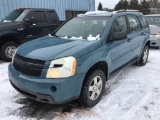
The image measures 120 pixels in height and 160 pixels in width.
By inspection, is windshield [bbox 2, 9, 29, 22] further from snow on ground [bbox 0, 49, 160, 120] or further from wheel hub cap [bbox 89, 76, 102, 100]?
wheel hub cap [bbox 89, 76, 102, 100]

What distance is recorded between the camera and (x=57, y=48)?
3678 mm

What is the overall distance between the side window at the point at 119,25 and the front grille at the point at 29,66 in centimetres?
167

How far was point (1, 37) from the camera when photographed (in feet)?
22.3

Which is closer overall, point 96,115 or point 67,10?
point 96,115

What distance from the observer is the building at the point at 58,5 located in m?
11.4

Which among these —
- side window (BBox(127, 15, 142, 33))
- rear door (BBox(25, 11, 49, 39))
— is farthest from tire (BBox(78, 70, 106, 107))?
rear door (BBox(25, 11, 49, 39))

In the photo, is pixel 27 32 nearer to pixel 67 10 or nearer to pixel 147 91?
pixel 147 91

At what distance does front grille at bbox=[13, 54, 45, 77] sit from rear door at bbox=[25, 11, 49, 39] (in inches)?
156

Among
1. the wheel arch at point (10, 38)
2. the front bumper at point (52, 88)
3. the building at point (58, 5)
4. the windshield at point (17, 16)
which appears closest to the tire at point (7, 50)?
the wheel arch at point (10, 38)

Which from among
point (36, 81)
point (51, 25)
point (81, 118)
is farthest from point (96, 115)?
point (51, 25)

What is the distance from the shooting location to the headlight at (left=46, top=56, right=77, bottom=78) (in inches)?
128

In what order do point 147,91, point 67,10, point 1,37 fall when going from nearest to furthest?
point 147,91
point 1,37
point 67,10

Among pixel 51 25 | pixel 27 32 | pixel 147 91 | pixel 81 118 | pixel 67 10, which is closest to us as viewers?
pixel 81 118

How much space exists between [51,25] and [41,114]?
5.17m
